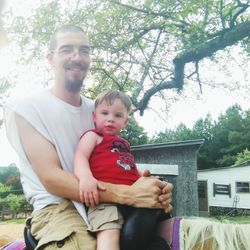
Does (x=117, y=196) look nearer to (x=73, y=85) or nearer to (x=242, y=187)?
(x=73, y=85)

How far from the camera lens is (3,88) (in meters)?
7.41

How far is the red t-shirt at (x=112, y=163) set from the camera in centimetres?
121

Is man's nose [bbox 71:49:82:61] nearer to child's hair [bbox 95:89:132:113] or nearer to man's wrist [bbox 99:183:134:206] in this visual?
child's hair [bbox 95:89:132:113]

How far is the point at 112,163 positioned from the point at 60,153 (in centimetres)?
20

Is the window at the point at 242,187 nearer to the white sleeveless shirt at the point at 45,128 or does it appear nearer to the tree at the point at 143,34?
the tree at the point at 143,34

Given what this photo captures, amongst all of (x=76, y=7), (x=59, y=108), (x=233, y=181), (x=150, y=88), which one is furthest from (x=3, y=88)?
(x=233, y=181)

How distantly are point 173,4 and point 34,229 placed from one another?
518cm

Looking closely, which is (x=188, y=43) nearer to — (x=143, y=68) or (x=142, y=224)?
(x=143, y=68)

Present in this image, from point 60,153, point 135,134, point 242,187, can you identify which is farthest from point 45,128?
point 242,187

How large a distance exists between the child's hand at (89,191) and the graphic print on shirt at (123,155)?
0.12 metres

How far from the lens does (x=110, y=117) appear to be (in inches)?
52.2

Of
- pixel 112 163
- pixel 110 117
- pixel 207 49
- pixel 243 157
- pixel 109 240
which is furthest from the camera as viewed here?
pixel 243 157

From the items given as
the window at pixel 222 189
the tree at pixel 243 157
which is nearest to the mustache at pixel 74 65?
the tree at pixel 243 157

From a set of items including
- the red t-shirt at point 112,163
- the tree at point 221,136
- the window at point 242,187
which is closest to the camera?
the red t-shirt at point 112,163
